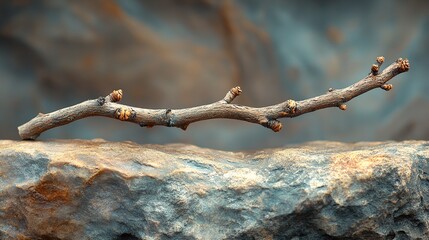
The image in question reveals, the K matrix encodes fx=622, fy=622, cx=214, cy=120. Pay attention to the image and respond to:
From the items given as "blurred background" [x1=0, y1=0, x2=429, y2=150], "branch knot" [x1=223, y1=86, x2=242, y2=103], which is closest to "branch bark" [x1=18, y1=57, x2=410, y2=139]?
"branch knot" [x1=223, y1=86, x2=242, y2=103]

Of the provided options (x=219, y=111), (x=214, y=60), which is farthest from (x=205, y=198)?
(x=214, y=60)

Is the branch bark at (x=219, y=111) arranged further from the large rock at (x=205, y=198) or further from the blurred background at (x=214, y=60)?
the blurred background at (x=214, y=60)

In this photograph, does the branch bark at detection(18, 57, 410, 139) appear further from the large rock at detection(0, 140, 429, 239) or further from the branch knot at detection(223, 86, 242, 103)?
the large rock at detection(0, 140, 429, 239)

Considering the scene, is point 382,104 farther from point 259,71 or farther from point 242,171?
point 242,171

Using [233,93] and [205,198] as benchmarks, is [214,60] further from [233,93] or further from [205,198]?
[205,198]

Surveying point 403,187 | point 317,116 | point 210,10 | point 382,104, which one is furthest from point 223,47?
point 403,187

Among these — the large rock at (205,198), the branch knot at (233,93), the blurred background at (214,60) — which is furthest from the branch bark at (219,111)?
the blurred background at (214,60)
